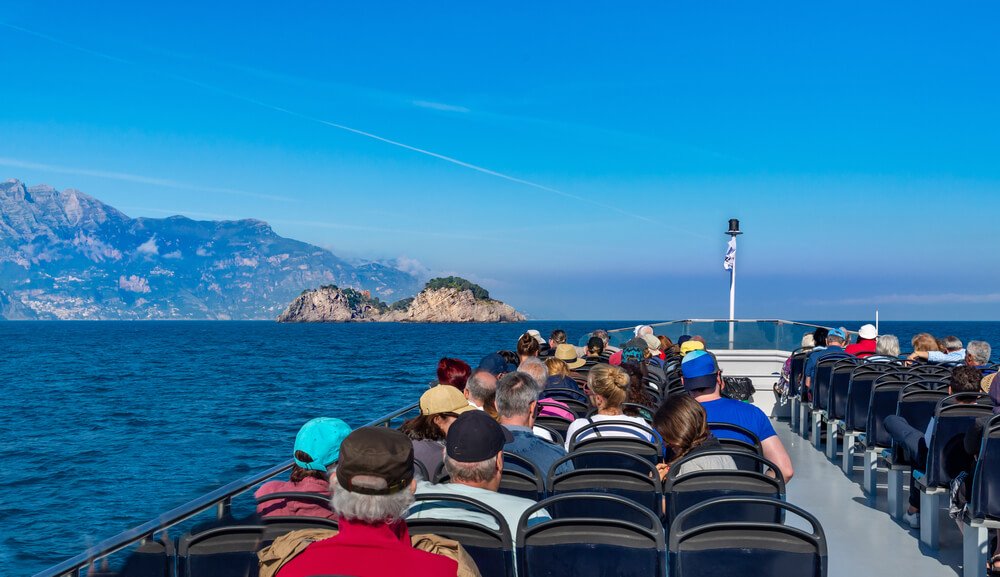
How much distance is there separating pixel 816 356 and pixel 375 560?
922cm

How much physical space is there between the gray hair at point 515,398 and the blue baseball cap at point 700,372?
1.05 meters

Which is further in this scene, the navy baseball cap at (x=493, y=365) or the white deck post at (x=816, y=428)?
the white deck post at (x=816, y=428)

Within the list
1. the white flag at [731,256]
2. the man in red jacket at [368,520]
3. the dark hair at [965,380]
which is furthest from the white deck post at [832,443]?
the white flag at [731,256]

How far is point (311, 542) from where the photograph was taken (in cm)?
231

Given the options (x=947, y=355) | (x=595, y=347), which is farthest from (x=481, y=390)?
(x=947, y=355)

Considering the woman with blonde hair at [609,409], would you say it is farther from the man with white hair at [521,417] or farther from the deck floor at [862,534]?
the deck floor at [862,534]

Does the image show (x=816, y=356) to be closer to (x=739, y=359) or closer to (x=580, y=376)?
(x=580, y=376)

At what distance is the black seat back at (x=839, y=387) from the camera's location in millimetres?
8766

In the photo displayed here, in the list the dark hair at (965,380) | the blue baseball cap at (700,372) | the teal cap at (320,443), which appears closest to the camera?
the teal cap at (320,443)

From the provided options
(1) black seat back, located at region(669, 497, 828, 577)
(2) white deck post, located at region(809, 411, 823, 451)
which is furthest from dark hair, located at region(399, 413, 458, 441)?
(2) white deck post, located at region(809, 411, 823, 451)

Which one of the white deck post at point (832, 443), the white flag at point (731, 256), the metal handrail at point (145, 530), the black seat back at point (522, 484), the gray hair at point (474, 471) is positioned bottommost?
the white deck post at point (832, 443)

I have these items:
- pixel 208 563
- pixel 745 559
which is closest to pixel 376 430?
pixel 208 563

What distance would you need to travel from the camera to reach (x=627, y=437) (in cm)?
486

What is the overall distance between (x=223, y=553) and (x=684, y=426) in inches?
102
